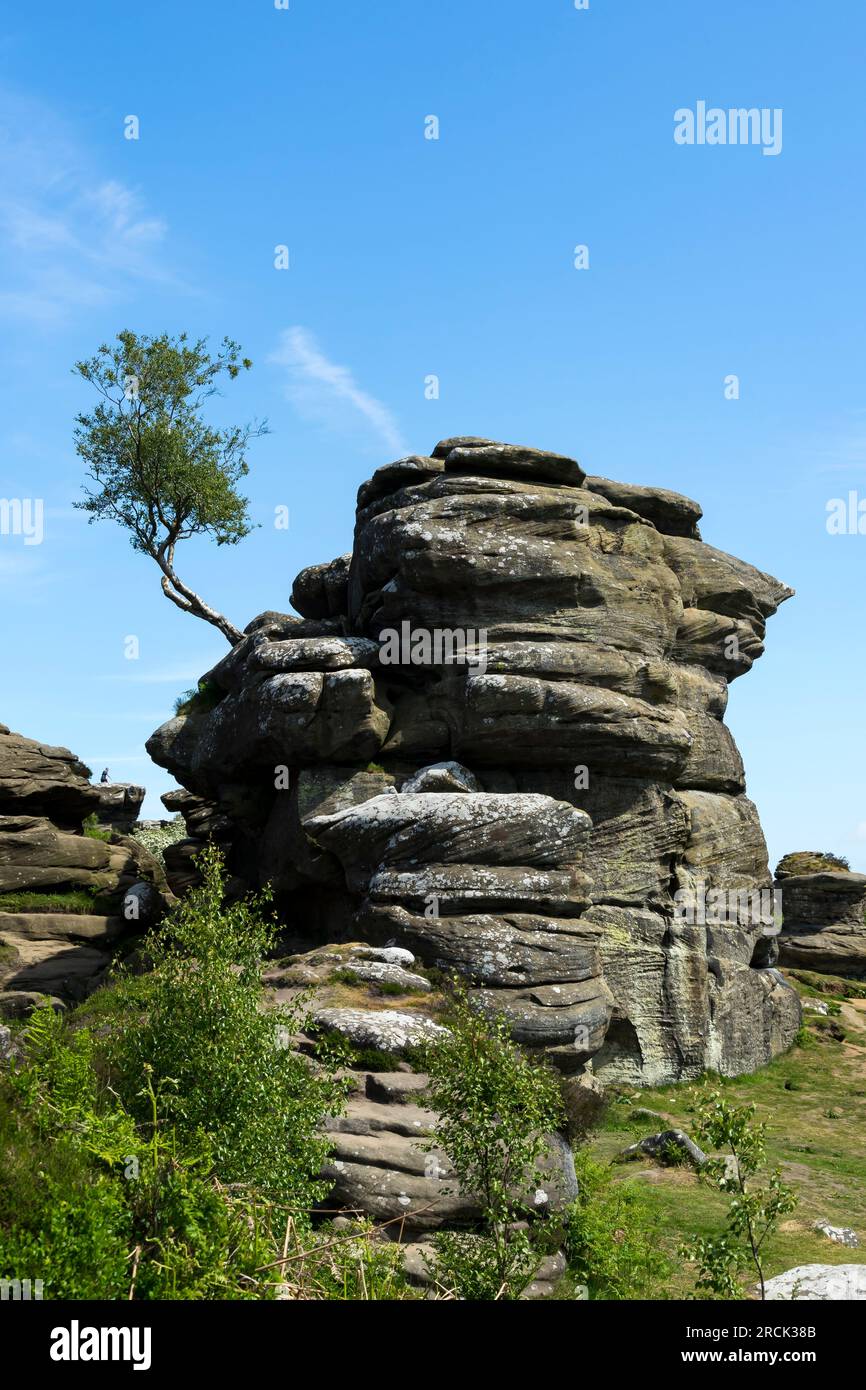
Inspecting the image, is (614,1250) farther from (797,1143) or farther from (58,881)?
(58,881)

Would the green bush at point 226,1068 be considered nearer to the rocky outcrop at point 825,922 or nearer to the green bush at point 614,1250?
the green bush at point 614,1250

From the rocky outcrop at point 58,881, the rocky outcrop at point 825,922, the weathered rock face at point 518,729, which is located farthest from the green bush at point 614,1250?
the rocky outcrop at point 825,922

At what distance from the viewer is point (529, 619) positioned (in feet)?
133

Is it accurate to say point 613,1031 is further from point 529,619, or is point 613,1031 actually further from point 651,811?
point 529,619

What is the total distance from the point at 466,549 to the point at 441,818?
11321 millimetres

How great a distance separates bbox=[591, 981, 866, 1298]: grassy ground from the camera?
931 inches

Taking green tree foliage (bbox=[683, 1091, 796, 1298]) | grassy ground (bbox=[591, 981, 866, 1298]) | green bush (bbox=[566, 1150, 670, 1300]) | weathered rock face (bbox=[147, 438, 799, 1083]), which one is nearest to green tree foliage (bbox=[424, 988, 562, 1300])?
green tree foliage (bbox=[683, 1091, 796, 1298])

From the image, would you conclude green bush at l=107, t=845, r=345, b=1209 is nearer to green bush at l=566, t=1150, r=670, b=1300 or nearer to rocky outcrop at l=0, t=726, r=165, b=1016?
green bush at l=566, t=1150, r=670, b=1300

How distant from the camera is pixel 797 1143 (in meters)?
32.5

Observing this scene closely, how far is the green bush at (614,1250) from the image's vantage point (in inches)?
784

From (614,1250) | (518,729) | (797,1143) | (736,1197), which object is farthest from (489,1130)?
(518,729)

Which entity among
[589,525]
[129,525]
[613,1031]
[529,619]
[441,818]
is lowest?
[613,1031]

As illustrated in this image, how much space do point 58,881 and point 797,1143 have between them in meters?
27.3
